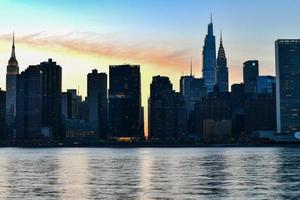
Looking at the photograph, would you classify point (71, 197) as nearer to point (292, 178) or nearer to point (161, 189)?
point (161, 189)

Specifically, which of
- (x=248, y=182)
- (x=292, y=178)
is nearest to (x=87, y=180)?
(x=248, y=182)

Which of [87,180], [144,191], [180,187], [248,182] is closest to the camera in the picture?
[144,191]

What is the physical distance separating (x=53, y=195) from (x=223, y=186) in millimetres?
29177

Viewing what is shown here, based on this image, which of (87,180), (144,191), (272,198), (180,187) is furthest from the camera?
(87,180)

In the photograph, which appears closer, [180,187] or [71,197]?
[71,197]

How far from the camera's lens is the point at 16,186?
9831 cm

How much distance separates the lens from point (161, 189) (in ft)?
295

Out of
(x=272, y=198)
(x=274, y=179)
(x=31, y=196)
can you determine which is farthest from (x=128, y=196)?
(x=274, y=179)

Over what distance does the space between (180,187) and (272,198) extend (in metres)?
19.3

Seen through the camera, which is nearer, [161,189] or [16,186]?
[161,189]

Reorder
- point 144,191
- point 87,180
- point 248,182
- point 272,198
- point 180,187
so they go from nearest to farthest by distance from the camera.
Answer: point 272,198
point 144,191
point 180,187
point 248,182
point 87,180

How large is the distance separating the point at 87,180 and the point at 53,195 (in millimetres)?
27434

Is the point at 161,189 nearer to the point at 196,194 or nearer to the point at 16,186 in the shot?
the point at 196,194

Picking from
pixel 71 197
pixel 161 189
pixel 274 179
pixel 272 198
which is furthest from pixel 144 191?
pixel 274 179
